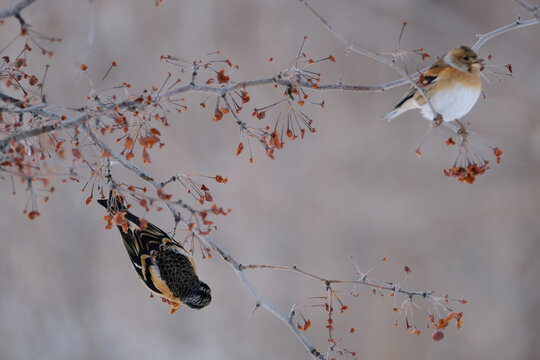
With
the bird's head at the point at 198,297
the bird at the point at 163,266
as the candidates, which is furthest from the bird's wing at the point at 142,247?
the bird's head at the point at 198,297

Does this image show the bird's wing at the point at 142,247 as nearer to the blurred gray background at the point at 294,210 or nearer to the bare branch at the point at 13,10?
the bare branch at the point at 13,10

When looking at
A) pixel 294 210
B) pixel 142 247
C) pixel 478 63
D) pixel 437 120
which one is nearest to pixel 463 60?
pixel 478 63

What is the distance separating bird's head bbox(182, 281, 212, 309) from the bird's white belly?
1.42m

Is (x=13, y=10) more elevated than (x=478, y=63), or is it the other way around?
(x=478, y=63)

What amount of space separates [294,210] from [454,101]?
453cm

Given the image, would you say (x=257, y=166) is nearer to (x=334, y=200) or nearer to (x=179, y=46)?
(x=334, y=200)

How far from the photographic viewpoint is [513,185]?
633cm

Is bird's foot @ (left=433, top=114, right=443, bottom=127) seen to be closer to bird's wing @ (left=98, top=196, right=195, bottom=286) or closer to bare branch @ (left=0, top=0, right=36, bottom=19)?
bird's wing @ (left=98, top=196, right=195, bottom=286)

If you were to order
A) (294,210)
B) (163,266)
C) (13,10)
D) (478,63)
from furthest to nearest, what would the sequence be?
(294,210) → (163,266) → (478,63) → (13,10)

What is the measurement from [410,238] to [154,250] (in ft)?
14.2

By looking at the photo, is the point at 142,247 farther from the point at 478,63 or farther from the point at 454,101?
the point at 478,63

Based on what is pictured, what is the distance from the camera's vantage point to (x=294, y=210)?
677 centimetres

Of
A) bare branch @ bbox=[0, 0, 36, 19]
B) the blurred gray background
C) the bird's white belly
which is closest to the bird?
bare branch @ bbox=[0, 0, 36, 19]

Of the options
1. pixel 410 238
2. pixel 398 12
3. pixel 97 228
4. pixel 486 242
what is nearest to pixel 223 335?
pixel 97 228
